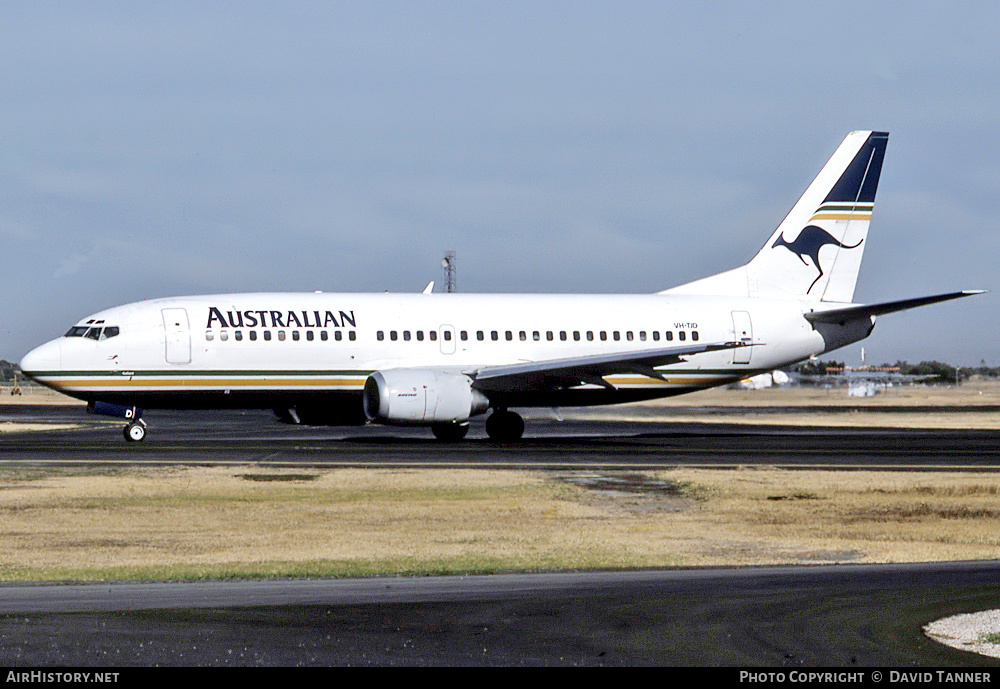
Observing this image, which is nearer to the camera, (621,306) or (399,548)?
(399,548)

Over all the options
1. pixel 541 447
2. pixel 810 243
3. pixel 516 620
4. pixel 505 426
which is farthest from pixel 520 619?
pixel 810 243

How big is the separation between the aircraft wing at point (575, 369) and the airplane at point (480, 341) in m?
0.07

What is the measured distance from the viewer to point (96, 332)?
36.6 m

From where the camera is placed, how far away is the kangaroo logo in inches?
1777

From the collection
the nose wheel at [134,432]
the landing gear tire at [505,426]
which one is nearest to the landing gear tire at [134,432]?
the nose wheel at [134,432]

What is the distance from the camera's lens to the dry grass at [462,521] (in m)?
15.9

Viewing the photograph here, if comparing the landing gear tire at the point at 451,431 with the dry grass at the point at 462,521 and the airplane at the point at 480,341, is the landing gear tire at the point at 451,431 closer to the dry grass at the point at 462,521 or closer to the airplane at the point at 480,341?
the airplane at the point at 480,341

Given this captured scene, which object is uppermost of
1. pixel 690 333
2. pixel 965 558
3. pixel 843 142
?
pixel 843 142

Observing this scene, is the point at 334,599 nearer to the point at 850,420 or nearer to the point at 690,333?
the point at 690,333

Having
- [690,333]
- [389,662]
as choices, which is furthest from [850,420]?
[389,662]

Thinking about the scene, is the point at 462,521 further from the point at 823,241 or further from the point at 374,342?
the point at 823,241

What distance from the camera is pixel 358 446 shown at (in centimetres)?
3569

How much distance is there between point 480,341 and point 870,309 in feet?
41.8

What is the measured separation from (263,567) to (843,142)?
3529 cm
